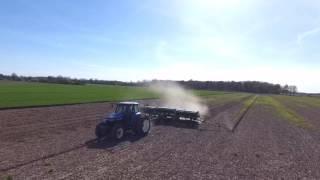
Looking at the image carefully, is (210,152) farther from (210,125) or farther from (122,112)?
(210,125)

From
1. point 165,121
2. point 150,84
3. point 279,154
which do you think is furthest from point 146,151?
point 150,84

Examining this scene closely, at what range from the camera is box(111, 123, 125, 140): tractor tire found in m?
18.0

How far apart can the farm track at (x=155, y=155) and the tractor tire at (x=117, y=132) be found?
463 mm

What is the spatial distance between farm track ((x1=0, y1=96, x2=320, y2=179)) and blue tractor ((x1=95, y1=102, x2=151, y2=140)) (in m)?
0.52

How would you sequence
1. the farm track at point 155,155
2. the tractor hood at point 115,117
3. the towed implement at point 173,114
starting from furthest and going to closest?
the towed implement at point 173,114 → the tractor hood at point 115,117 → the farm track at point 155,155

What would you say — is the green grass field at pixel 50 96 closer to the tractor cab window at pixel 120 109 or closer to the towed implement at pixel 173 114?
the towed implement at pixel 173 114

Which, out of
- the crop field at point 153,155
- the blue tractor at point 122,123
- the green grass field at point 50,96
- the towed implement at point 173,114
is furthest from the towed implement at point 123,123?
the green grass field at point 50,96

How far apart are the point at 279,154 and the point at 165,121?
11.6 metres

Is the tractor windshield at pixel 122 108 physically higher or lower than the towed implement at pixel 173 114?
higher

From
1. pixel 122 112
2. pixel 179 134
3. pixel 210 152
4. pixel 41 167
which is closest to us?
pixel 41 167

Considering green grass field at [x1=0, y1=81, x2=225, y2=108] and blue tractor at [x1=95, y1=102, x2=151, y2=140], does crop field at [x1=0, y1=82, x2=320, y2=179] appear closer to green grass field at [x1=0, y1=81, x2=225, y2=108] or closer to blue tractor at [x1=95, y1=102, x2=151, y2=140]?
blue tractor at [x1=95, y1=102, x2=151, y2=140]

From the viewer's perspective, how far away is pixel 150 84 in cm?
5278

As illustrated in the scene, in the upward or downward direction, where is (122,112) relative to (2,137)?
upward

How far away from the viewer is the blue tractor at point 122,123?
18000 mm
